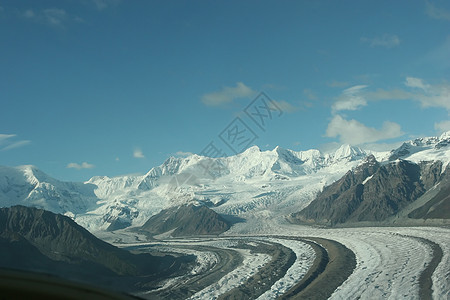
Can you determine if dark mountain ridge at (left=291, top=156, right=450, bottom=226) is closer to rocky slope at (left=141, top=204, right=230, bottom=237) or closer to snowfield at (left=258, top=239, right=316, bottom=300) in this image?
rocky slope at (left=141, top=204, right=230, bottom=237)

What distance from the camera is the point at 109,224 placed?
18900 centimetres

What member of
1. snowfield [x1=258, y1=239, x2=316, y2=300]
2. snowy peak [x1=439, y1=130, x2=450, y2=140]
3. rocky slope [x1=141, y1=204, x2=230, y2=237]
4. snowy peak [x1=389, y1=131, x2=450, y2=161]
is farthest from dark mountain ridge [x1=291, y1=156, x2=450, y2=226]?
snowy peak [x1=439, y1=130, x2=450, y2=140]

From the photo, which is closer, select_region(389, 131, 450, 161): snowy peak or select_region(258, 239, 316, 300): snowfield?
select_region(258, 239, 316, 300): snowfield

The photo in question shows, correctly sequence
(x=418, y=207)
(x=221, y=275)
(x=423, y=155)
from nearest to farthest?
(x=221, y=275) < (x=418, y=207) < (x=423, y=155)

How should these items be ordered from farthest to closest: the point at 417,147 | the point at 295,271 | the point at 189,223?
the point at 417,147 < the point at 189,223 < the point at 295,271

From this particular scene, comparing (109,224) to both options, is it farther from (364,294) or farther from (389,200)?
(364,294)

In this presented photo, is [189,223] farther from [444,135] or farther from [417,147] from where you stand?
[444,135]

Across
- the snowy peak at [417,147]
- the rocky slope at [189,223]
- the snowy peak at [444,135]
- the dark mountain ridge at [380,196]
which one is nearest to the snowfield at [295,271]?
the dark mountain ridge at [380,196]

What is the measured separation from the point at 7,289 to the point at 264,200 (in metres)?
149

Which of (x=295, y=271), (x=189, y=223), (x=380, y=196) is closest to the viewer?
(x=295, y=271)

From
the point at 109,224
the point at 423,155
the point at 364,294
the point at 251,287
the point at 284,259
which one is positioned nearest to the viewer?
the point at 364,294

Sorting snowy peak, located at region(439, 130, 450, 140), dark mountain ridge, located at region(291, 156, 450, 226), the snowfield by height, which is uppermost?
snowy peak, located at region(439, 130, 450, 140)

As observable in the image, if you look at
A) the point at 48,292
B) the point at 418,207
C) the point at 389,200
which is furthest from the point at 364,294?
the point at 389,200

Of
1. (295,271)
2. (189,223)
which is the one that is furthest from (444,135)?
(295,271)
